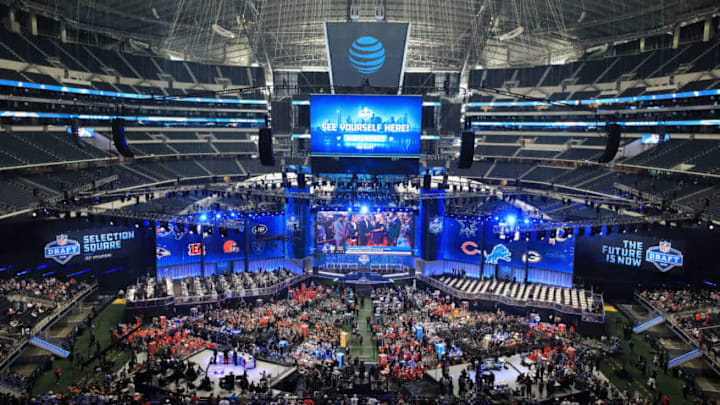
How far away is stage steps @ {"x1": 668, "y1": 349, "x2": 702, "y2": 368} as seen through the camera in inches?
777

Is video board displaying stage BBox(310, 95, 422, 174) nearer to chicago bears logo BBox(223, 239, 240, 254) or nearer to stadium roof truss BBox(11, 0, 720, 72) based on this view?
stadium roof truss BBox(11, 0, 720, 72)

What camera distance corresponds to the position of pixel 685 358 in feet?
65.9

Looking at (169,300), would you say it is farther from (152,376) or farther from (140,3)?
(140,3)

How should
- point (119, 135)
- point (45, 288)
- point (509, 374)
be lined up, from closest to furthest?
point (119, 135) → point (509, 374) → point (45, 288)

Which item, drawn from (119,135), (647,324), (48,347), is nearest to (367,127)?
(119,135)

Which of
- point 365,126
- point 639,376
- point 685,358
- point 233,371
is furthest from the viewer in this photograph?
point 365,126

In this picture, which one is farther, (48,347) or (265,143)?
(48,347)

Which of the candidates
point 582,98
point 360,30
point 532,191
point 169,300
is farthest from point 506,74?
point 169,300

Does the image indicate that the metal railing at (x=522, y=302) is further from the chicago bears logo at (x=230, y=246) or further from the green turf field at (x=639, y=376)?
the chicago bears logo at (x=230, y=246)

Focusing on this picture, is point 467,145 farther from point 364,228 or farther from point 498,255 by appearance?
point 364,228

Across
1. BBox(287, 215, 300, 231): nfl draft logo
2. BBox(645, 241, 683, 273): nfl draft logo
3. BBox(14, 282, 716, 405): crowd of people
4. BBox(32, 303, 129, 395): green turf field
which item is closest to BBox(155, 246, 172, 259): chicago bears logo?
BBox(32, 303, 129, 395): green turf field

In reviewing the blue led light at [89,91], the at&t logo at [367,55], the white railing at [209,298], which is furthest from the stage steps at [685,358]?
the blue led light at [89,91]

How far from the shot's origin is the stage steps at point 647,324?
24.1 m

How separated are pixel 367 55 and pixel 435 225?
459 inches
